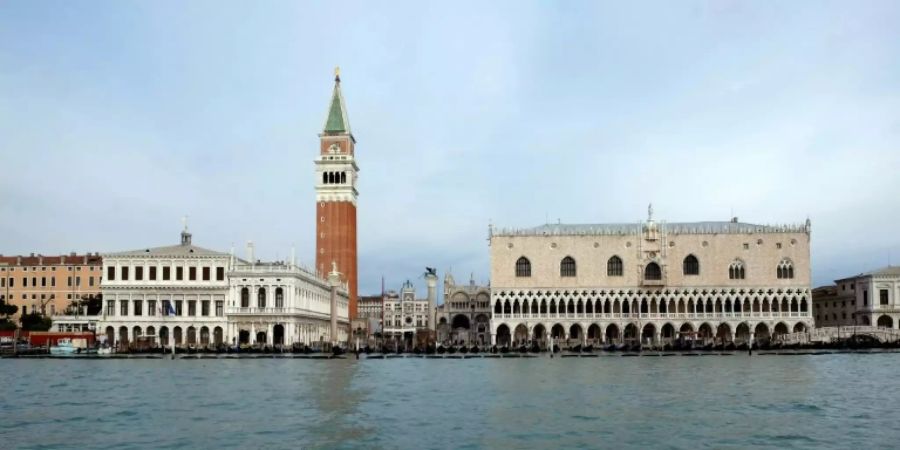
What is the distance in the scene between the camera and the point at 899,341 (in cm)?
7462

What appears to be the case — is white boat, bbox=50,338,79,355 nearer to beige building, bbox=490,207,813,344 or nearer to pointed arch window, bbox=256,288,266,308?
pointed arch window, bbox=256,288,266,308

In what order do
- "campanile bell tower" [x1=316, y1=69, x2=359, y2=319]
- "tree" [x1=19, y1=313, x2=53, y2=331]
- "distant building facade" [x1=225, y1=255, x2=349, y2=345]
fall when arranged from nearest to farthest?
"distant building facade" [x1=225, y1=255, x2=349, y2=345] → "tree" [x1=19, y1=313, x2=53, y2=331] → "campanile bell tower" [x1=316, y1=69, x2=359, y2=319]

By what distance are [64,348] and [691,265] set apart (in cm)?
4834

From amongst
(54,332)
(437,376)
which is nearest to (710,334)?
(437,376)

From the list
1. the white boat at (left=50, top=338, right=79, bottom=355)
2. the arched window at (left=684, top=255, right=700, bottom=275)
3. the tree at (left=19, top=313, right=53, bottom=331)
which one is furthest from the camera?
the arched window at (left=684, top=255, right=700, bottom=275)

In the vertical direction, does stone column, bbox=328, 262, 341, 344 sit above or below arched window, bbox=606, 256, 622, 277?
below

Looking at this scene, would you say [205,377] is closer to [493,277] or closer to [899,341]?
[493,277]

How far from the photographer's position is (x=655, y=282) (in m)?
83.0

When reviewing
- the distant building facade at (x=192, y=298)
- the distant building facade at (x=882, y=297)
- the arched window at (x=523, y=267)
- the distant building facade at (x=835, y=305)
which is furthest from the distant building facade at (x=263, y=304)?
the distant building facade at (x=835, y=305)

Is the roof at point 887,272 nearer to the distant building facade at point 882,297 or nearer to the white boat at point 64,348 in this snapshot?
the distant building facade at point 882,297

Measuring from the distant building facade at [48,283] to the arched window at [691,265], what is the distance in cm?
5057

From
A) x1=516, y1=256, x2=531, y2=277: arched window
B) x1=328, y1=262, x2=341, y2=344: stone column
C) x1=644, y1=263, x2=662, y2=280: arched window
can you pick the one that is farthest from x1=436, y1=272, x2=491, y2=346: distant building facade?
x1=644, y1=263, x2=662, y2=280: arched window

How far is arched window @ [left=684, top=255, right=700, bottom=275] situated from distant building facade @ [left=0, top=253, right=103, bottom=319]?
50569 millimetres

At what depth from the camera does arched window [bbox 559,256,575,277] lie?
276 ft
